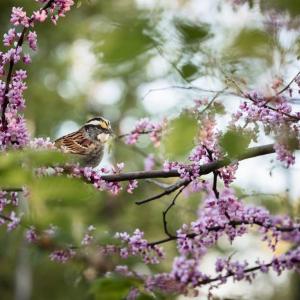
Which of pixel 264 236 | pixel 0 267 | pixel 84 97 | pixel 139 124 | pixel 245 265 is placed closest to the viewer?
pixel 245 265

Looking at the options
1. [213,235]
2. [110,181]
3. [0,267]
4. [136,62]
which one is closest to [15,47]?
[110,181]

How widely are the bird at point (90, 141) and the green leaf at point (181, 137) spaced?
2.82m

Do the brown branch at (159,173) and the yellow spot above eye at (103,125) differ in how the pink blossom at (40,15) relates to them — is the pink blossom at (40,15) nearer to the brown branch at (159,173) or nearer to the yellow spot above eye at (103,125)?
the brown branch at (159,173)

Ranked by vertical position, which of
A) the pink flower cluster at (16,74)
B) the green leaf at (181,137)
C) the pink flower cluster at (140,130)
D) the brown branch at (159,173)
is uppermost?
the pink flower cluster at (140,130)

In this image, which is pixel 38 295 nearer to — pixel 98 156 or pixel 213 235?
pixel 98 156

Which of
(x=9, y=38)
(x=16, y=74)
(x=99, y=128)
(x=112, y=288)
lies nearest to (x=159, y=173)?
(x=16, y=74)

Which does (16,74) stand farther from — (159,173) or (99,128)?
(99,128)

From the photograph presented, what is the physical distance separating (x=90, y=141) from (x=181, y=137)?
10.7ft

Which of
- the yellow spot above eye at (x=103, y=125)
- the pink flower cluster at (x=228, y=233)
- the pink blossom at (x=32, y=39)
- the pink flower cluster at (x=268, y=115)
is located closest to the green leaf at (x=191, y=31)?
the pink flower cluster at (x=268, y=115)

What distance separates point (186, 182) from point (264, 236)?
31.5 inches

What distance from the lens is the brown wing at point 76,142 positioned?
398 centimetres

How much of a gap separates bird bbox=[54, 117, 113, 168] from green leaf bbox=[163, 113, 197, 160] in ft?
9.26

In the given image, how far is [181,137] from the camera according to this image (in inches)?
40.9

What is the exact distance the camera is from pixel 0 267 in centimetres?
1213
